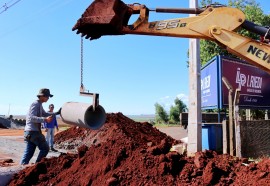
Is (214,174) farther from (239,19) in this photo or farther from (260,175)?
(239,19)

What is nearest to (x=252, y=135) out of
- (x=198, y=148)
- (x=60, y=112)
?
(x=198, y=148)

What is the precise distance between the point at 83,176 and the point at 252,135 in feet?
17.3

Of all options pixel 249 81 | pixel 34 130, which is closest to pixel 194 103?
pixel 34 130

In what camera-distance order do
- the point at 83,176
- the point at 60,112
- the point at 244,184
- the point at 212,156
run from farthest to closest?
the point at 60,112, the point at 212,156, the point at 83,176, the point at 244,184

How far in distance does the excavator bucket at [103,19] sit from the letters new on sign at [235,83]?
6.14 meters

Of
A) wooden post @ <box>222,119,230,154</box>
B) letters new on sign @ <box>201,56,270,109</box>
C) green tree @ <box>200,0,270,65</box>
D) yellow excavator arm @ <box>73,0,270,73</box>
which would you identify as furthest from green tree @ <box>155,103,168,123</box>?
yellow excavator arm @ <box>73,0,270,73</box>

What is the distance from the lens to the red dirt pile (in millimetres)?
4875

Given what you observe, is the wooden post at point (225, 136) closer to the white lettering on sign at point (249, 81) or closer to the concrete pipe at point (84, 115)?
the white lettering on sign at point (249, 81)

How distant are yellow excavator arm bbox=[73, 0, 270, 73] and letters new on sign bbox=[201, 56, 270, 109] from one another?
5.62m

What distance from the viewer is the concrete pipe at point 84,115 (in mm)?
5699

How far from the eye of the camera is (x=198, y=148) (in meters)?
8.11

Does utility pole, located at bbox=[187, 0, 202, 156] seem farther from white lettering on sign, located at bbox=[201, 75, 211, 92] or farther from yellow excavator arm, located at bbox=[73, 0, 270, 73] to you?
white lettering on sign, located at bbox=[201, 75, 211, 92]

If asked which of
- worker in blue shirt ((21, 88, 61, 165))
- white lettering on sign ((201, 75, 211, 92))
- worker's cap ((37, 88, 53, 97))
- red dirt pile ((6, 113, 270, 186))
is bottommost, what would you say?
red dirt pile ((6, 113, 270, 186))

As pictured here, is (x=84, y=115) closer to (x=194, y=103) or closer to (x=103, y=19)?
(x=103, y=19)
